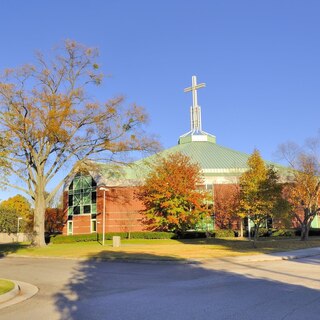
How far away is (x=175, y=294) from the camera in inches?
402

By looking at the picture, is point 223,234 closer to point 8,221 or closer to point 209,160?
point 209,160

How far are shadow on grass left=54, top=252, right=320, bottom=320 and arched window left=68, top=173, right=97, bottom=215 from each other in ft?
129

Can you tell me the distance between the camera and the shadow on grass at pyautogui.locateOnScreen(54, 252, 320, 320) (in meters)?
7.93

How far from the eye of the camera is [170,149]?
64.8 meters

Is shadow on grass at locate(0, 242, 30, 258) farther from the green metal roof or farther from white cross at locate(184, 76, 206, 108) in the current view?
white cross at locate(184, 76, 206, 108)

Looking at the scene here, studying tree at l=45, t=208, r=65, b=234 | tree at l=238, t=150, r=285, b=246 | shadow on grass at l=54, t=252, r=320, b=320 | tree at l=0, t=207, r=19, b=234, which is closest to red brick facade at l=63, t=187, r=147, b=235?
tree at l=45, t=208, r=65, b=234

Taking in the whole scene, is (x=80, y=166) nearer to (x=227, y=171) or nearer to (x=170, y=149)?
(x=227, y=171)

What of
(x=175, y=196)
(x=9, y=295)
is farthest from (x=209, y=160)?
(x=9, y=295)

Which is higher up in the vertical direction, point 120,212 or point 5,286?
point 120,212

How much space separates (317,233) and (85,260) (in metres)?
34.6

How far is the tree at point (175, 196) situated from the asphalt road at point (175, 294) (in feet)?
83.7

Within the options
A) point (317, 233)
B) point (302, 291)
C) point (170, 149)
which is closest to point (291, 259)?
point (302, 291)

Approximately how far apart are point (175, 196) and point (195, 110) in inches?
1000

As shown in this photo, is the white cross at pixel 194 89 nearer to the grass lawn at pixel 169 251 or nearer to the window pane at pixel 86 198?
the window pane at pixel 86 198
